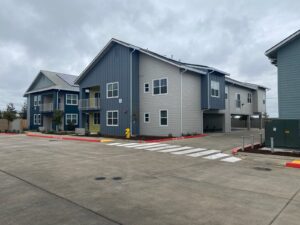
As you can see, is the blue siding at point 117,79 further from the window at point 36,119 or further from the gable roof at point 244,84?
the window at point 36,119

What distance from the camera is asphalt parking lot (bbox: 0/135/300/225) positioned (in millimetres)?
4449

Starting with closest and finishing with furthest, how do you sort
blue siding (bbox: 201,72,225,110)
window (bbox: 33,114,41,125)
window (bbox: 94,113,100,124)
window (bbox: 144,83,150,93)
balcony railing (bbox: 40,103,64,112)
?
1. blue siding (bbox: 201,72,225,110)
2. window (bbox: 144,83,150,93)
3. window (bbox: 94,113,100,124)
4. balcony railing (bbox: 40,103,64,112)
5. window (bbox: 33,114,41,125)

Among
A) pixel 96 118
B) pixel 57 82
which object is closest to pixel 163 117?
pixel 96 118

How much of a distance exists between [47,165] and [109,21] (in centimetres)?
1839

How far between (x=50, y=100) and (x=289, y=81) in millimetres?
35099

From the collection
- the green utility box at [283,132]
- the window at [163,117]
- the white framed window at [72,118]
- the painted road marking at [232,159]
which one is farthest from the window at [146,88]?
the white framed window at [72,118]

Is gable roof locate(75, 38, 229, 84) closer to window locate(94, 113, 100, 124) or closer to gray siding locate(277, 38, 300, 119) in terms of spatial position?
window locate(94, 113, 100, 124)

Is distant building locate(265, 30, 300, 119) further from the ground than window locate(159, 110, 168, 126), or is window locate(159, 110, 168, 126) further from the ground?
distant building locate(265, 30, 300, 119)

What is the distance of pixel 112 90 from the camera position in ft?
83.7

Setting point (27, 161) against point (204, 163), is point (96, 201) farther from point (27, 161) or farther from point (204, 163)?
point (27, 161)

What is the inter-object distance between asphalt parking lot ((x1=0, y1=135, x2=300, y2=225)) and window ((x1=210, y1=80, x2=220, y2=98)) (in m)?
14.8

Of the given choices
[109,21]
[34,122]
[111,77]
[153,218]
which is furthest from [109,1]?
[34,122]

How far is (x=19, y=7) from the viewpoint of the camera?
56.8 feet

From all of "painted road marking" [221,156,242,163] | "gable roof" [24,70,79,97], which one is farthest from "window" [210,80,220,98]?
"gable roof" [24,70,79,97]
